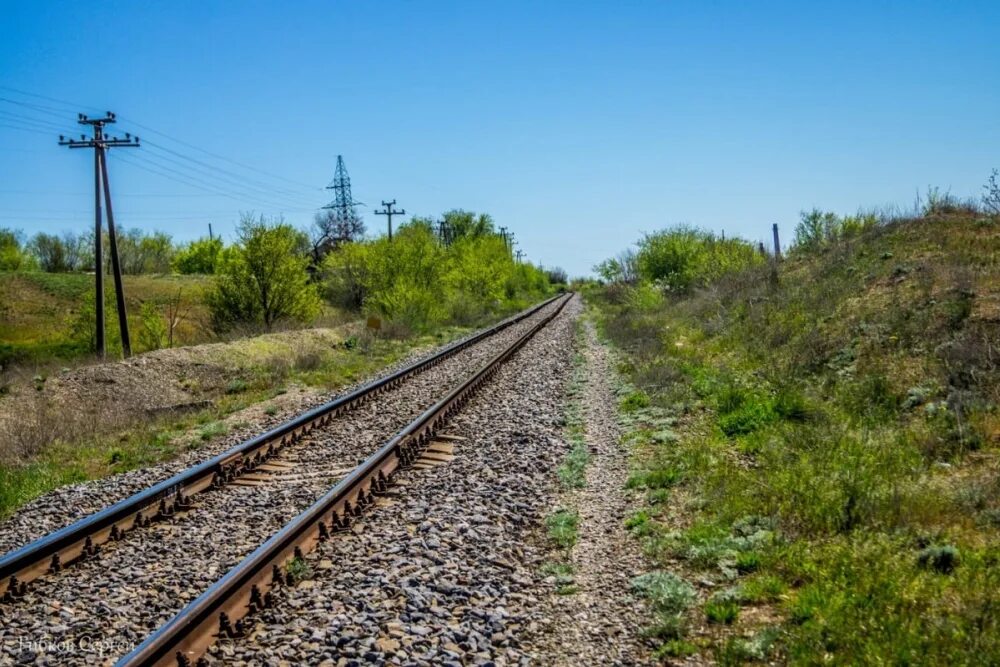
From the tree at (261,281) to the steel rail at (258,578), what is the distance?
84.9ft

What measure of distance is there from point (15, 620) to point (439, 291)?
34.3 metres

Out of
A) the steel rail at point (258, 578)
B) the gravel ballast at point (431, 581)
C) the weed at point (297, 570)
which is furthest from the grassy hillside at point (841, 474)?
the steel rail at point (258, 578)

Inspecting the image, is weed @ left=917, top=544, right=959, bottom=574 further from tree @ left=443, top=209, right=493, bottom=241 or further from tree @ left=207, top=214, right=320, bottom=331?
tree @ left=443, top=209, right=493, bottom=241

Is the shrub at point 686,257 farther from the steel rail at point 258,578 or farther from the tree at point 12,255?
the tree at point 12,255

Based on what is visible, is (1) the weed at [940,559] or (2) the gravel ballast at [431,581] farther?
(1) the weed at [940,559]

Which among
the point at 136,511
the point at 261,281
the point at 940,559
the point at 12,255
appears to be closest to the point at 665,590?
the point at 940,559

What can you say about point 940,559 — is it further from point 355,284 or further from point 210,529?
point 355,284

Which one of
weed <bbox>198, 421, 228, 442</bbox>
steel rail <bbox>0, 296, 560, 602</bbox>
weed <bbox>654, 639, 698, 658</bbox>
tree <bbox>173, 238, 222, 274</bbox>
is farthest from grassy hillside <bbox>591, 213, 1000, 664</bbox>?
tree <bbox>173, 238, 222, 274</bbox>

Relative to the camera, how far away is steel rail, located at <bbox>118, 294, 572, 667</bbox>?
175 inches

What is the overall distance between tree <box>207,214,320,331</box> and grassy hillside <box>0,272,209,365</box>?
5.00m

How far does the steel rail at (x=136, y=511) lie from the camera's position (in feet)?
Answer: 19.2

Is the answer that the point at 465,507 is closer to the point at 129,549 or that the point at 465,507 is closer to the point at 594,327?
the point at 129,549

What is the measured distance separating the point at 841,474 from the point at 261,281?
30693mm

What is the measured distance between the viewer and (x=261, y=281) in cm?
3338
